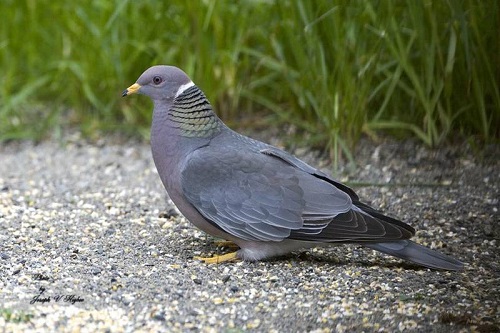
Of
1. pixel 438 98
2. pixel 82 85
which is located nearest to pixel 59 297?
pixel 438 98

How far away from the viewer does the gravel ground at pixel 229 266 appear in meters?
2.71

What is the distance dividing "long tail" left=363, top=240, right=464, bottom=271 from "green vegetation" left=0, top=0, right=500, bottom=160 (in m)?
1.13

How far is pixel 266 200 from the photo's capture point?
3.28m

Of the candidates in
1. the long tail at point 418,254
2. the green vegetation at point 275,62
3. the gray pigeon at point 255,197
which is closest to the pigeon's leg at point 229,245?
the gray pigeon at point 255,197

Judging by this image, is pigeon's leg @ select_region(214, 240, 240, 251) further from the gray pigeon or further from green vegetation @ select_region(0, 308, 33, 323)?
green vegetation @ select_region(0, 308, 33, 323)

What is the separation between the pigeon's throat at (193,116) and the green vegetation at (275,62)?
86cm

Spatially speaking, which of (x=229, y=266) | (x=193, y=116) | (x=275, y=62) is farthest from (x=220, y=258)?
(x=275, y=62)

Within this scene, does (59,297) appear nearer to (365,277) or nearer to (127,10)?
(365,277)

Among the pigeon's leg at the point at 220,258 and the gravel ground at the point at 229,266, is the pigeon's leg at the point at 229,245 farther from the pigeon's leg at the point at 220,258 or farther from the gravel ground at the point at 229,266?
the pigeon's leg at the point at 220,258

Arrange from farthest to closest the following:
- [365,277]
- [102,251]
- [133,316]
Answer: [102,251]
[365,277]
[133,316]

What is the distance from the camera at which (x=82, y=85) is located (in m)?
5.53

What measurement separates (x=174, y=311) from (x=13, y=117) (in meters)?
3.37

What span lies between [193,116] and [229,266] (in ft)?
2.05

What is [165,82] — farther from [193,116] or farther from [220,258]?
[220,258]
